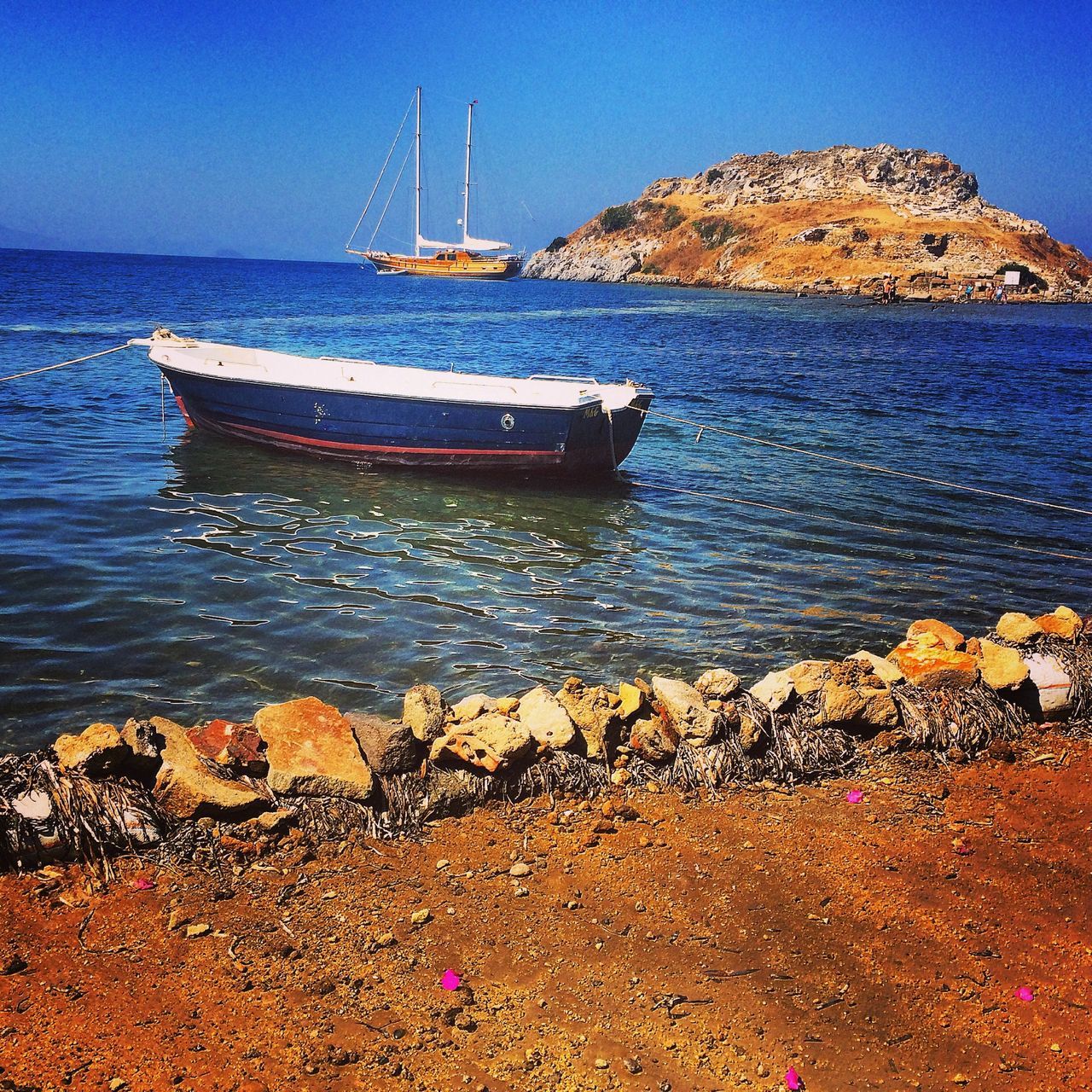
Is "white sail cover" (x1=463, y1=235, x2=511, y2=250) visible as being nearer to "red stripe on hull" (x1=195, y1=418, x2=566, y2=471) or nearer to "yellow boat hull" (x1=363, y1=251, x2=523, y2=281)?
"yellow boat hull" (x1=363, y1=251, x2=523, y2=281)

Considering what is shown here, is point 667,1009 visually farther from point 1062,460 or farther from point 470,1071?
point 1062,460

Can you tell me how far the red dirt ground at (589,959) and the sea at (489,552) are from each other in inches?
82.3

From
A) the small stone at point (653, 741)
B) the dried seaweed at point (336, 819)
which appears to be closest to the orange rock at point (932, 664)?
the small stone at point (653, 741)

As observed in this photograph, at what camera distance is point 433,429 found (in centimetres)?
1191

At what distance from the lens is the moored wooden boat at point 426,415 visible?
1162 centimetres

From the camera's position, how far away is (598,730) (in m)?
4.26

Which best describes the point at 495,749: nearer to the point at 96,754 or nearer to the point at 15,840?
the point at 96,754

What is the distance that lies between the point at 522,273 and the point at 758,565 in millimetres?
153367

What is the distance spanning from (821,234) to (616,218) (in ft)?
175

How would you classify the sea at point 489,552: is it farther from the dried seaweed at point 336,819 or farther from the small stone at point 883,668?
the dried seaweed at point 336,819

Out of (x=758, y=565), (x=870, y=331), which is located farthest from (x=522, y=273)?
(x=758, y=565)

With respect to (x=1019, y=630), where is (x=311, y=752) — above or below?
below

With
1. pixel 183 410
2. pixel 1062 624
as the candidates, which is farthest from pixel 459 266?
pixel 1062 624

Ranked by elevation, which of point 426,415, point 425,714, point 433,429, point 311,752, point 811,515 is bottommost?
point 311,752
